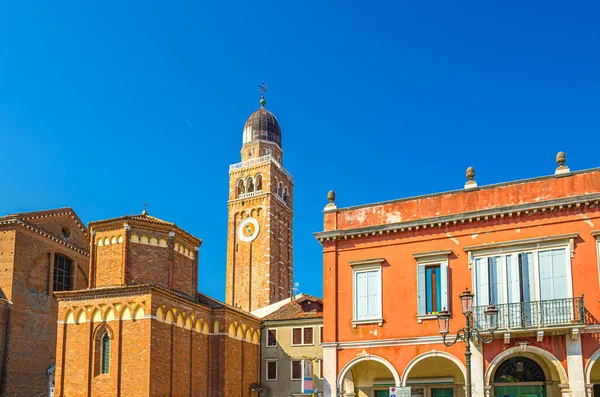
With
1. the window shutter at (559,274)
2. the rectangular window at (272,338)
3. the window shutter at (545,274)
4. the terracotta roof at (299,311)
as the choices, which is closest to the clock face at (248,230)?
the terracotta roof at (299,311)

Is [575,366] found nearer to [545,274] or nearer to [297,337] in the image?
[545,274]

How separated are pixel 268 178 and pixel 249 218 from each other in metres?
4.48

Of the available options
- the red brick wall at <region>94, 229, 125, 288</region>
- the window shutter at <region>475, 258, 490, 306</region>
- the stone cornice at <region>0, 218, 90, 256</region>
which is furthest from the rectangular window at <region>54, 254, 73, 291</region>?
the window shutter at <region>475, 258, 490, 306</region>

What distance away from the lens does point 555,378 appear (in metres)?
24.2

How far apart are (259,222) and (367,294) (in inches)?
1821

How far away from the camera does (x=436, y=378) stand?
87.7 feet

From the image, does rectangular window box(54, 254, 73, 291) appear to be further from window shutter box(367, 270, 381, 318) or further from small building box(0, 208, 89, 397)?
window shutter box(367, 270, 381, 318)

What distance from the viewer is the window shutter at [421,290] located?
25891 millimetres

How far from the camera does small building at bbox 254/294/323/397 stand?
3962 centimetres

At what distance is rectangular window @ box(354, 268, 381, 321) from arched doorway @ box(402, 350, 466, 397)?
246cm

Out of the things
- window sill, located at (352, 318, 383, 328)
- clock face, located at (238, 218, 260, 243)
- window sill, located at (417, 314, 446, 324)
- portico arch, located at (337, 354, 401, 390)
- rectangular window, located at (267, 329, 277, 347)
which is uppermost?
clock face, located at (238, 218, 260, 243)

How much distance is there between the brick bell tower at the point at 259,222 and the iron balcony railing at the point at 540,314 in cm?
4716

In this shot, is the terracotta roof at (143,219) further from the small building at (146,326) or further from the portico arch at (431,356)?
the portico arch at (431,356)

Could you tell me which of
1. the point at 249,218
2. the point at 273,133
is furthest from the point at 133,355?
the point at 273,133
